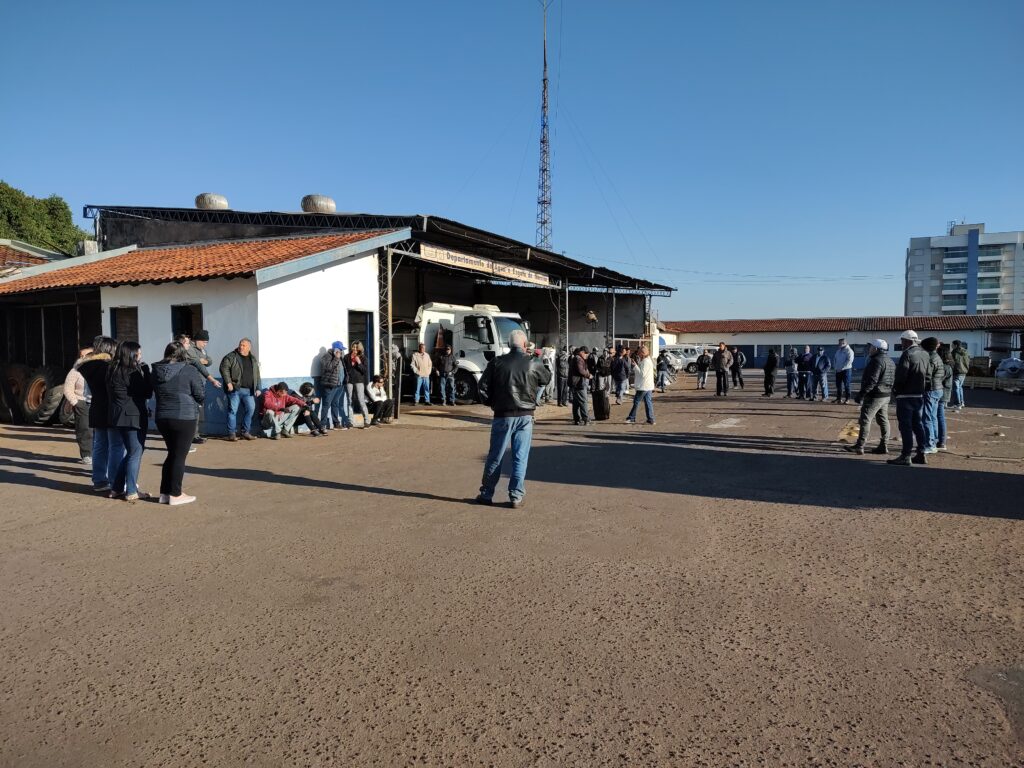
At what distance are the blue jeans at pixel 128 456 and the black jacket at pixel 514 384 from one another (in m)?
3.53

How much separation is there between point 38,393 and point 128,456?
31.0ft

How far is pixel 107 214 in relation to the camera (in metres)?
18.8

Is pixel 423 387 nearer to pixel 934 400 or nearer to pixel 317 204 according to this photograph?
pixel 317 204

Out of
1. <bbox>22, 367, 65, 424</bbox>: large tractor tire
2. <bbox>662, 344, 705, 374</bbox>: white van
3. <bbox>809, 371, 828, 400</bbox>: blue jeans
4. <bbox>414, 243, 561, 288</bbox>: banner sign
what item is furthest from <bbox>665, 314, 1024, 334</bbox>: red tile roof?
<bbox>22, 367, 65, 424</bbox>: large tractor tire

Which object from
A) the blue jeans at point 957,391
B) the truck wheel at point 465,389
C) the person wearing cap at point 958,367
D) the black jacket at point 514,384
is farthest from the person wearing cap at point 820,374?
the black jacket at point 514,384

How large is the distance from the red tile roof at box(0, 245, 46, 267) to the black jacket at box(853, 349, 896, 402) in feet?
67.1

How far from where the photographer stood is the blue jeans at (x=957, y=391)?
622 inches

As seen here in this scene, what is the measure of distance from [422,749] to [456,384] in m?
16.1

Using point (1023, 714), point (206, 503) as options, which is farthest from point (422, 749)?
point (206, 503)

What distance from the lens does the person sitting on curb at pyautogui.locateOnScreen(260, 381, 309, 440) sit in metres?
11.4

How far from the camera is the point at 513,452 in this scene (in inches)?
256

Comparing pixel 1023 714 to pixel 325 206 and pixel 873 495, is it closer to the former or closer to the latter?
pixel 873 495

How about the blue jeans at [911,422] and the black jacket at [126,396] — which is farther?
the blue jeans at [911,422]

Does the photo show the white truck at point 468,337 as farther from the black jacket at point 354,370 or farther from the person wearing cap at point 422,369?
the black jacket at point 354,370
